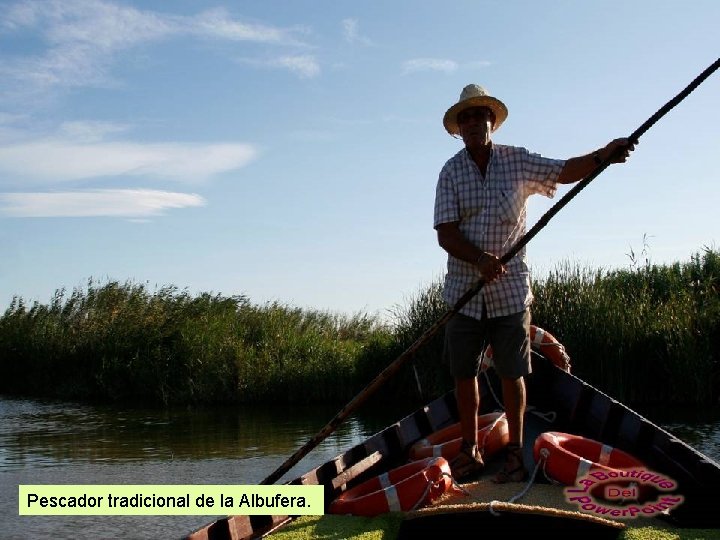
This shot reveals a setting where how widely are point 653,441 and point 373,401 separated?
387 inches

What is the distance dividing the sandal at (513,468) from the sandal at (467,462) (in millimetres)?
244

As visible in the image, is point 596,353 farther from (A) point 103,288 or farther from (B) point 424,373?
(A) point 103,288

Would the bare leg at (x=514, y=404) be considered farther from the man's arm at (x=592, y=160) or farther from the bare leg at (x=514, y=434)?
the man's arm at (x=592, y=160)

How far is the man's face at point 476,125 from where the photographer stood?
4199 millimetres

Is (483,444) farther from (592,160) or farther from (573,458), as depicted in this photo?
(592,160)

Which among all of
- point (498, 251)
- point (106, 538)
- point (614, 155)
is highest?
point (614, 155)

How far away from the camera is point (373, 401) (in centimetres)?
1418

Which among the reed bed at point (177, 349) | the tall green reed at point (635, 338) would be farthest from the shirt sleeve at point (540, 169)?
the reed bed at point (177, 349)

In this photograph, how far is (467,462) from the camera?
4355 mm

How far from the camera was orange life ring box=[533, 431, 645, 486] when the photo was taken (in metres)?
3.90

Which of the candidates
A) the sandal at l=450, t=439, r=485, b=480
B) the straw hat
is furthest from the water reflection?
the straw hat

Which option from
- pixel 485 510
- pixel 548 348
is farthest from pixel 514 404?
pixel 548 348

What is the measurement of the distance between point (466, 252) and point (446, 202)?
0.98 feet

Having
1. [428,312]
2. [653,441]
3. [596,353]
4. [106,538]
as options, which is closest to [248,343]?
[428,312]
